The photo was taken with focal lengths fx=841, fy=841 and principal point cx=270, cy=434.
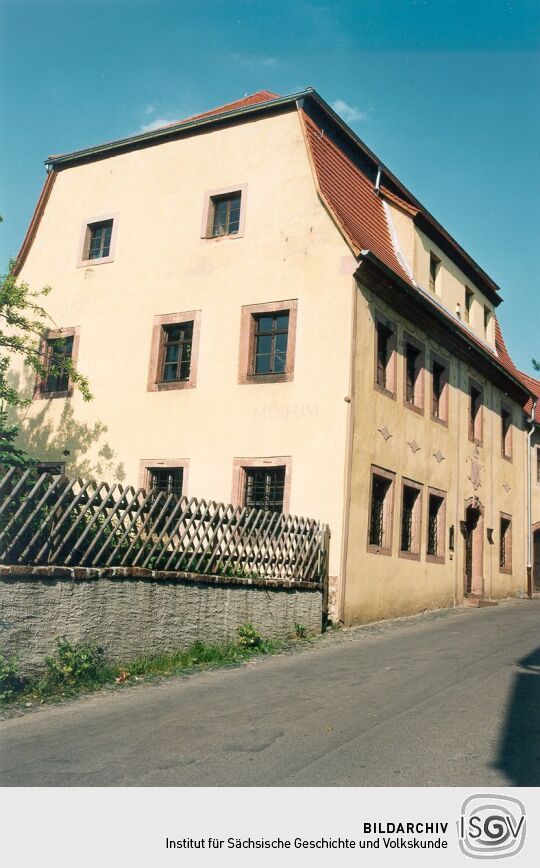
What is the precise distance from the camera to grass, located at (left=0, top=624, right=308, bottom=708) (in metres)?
7.97

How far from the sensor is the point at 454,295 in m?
23.2

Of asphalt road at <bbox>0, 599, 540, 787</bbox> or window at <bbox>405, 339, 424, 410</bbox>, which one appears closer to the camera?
asphalt road at <bbox>0, 599, 540, 787</bbox>

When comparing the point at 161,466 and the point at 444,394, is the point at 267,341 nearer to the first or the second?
the point at 161,466

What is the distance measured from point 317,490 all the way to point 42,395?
779 cm

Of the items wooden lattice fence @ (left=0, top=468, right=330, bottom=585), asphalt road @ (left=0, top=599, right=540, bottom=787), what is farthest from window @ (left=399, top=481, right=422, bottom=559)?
asphalt road @ (left=0, top=599, right=540, bottom=787)

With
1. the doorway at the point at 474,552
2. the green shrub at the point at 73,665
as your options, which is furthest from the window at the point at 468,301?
the green shrub at the point at 73,665

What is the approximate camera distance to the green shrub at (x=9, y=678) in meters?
7.80

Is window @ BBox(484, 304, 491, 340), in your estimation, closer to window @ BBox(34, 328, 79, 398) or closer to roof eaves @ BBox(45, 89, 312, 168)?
roof eaves @ BBox(45, 89, 312, 168)

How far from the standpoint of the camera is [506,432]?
26766 millimetres

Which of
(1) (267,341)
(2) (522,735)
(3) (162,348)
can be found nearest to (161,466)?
(3) (162,348)

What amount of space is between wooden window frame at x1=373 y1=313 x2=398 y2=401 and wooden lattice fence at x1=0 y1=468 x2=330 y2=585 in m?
4.53

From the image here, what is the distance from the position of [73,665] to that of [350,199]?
1331 cm

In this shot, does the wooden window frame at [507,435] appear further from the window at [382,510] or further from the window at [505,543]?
the window at [382,510]
